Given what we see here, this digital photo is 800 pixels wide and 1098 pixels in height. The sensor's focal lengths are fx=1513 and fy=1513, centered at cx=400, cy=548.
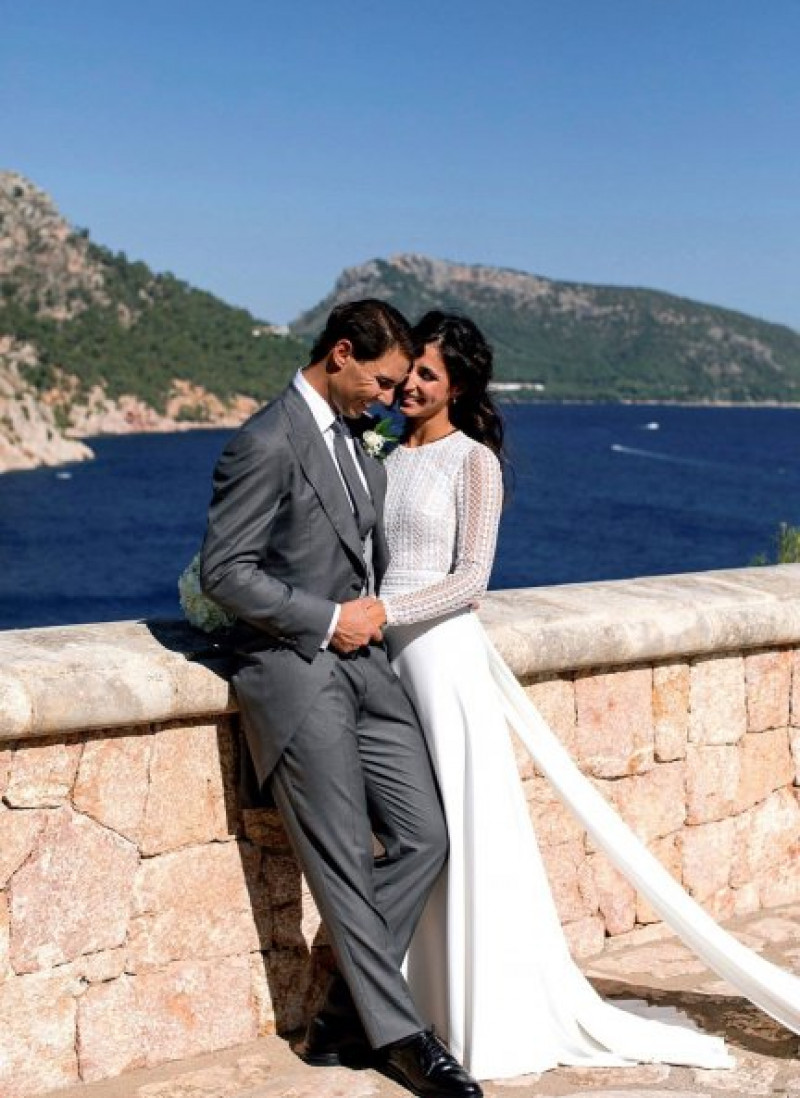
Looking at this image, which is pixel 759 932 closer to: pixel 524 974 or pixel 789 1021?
pixel 789 1021

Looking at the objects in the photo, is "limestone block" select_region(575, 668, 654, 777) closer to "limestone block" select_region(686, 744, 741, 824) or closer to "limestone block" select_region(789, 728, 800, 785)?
"limestone block" select_region(686, 744, 741, 824)

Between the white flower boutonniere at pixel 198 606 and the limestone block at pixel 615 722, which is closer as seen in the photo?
the white flower boutonniere at pixel 198 606

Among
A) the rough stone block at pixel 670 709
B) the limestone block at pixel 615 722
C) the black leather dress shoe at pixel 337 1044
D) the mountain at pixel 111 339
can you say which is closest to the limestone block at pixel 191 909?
the black leather dress shoe at pixel 337 1044

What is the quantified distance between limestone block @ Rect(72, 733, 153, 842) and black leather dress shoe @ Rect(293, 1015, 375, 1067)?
63 centimetres

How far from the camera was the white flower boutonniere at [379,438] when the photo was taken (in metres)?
3.54

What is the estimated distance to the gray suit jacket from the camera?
10.4 ft

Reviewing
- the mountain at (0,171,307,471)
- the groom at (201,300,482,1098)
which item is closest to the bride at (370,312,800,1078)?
the groom at (201,300,482,1098)

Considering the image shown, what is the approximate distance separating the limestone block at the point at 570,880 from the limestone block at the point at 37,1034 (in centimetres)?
143

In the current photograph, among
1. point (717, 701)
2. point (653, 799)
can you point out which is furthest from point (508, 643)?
point (717, 701)

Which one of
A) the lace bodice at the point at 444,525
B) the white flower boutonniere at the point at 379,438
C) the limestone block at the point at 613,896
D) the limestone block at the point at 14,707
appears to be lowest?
the limestone block at the point at 613,896

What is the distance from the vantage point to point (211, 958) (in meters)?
3.61

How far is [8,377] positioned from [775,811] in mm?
104984

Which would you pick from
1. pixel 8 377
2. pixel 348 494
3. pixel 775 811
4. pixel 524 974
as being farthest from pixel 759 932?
pixel 8 377

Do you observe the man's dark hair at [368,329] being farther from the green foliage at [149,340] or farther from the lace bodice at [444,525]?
the green foliage at [149,340]
